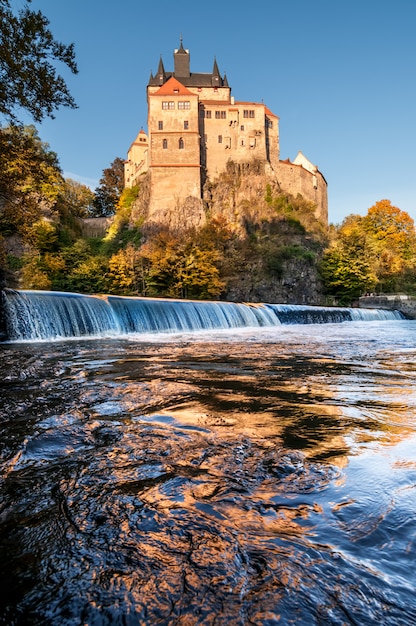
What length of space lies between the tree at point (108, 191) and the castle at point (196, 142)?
482 centimetres

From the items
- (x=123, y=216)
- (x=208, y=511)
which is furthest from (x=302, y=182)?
(x=208, y=511)

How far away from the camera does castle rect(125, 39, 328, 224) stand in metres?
46.3

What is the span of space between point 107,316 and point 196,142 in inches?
1507

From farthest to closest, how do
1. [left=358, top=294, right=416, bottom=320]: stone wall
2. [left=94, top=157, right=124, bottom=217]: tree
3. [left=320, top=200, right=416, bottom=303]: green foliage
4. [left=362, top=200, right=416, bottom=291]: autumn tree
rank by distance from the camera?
[left=94, top=157, right=124, bottom=217]: tree
[left=362, top=200, right=416, bottom=291]: autumn tree
[left=320, top=200, right=416, bottom=303]: green foliage
[left=358, top=294, right=416, bottom=320]: stone wall

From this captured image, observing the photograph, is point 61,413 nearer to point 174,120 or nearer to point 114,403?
point 114,403

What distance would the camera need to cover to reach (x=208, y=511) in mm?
1681

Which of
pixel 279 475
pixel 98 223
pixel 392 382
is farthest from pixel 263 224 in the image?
pixel 279 475

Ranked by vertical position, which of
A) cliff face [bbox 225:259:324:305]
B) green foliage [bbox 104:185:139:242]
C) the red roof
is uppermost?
the red roof

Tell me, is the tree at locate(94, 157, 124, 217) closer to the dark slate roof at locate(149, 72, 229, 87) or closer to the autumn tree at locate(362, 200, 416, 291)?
the dark slate roof at locate(149, 72, 229, 87)

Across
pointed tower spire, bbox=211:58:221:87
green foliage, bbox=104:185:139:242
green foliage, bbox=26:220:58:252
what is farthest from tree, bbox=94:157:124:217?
green foliage, bbox=26:220:58:252

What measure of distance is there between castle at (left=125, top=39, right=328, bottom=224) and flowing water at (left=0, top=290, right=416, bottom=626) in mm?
43234

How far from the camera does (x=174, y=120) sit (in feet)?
152

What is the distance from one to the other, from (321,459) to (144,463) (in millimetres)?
996

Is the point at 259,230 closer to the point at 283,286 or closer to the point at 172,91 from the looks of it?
the point at 283,286
